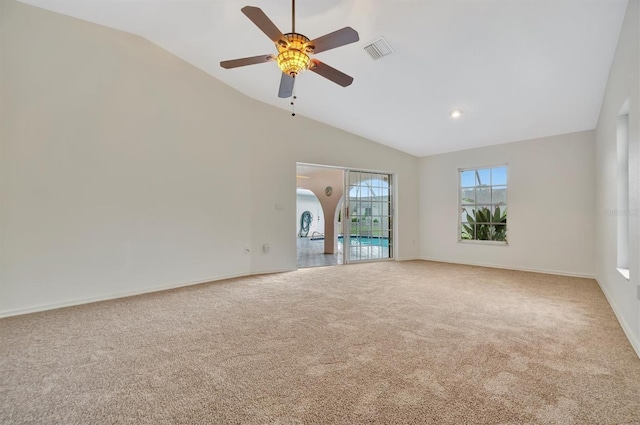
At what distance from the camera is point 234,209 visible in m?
4.74

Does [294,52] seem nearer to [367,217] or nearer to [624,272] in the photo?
[624,272]

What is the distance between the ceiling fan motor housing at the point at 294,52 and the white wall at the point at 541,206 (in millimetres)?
4945

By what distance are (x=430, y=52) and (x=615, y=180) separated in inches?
95.1

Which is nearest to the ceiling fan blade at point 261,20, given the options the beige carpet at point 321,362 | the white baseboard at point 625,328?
the beige carpet at point 321,362

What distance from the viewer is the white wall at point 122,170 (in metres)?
3.02

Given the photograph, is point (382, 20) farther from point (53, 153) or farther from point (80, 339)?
point (80, 339)

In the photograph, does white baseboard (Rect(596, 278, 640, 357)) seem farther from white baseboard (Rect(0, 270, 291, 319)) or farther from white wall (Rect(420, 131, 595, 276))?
white baseboard (Rect(0, 270, 291, 319))

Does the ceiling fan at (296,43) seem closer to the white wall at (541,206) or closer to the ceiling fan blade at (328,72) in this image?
the ceiling fan blade at (328,72)

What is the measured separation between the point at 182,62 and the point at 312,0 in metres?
2.45

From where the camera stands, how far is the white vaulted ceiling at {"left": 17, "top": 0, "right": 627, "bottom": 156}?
9.00 feet

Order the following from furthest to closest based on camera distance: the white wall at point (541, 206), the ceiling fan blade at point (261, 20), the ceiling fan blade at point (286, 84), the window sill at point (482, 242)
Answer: the window sill at point (482, 242)
the white wall at point (541, 206)
the ceiling fan blade at point (286, 84)
the ceiling fan blade at point (261, 20)

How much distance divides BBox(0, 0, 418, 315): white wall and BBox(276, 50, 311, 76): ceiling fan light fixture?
2530 millimetres

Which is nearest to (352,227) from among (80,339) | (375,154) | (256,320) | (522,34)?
(375,154)

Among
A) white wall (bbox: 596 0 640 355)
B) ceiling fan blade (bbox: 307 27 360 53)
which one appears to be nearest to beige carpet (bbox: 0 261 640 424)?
white wall (bbox: 596 0 640 355)
